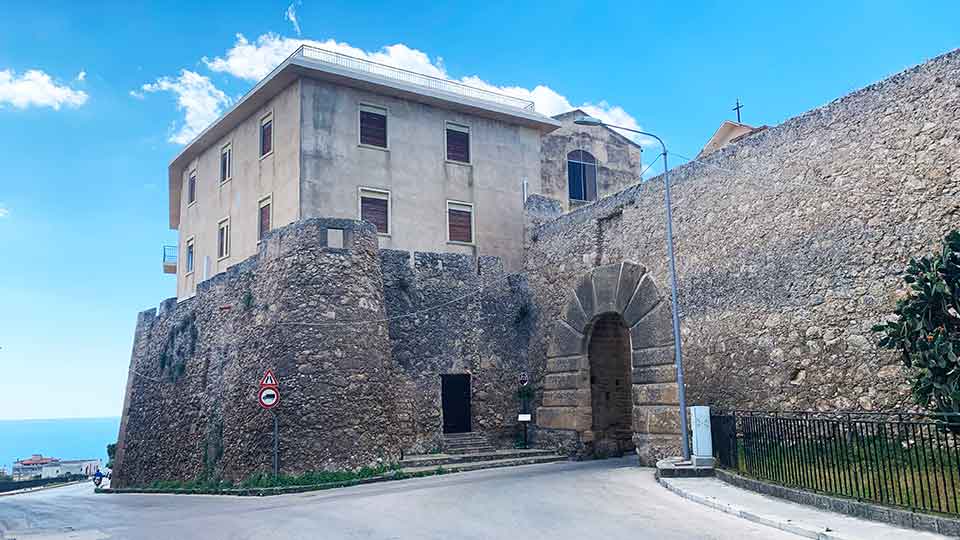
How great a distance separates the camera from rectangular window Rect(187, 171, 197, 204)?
93.1 ft

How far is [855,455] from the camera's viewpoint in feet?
33.0

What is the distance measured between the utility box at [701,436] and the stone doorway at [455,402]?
834cm

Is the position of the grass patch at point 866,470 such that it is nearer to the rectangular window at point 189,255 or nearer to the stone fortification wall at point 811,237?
the stone fortification wall at point 811,237

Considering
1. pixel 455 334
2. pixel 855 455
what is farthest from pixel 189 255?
pixel 855 455

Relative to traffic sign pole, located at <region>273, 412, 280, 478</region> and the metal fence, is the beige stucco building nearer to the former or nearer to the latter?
traffic sign pole, located at <region>273, 412, 280, 478</region>

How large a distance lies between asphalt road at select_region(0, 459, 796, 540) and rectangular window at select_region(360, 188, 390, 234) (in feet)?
26.3

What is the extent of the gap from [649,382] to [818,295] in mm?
4486

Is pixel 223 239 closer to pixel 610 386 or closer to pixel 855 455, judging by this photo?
pixel 610 386

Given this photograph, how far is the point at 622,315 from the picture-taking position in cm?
1820

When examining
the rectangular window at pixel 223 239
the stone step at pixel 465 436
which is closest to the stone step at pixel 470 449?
the stone step at pixel 465 436

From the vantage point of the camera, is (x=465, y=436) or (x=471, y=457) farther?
(x=465, y=436)

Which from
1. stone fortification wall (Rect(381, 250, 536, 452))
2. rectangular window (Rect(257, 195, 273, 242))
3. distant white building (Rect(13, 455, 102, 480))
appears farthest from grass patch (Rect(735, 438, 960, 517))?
distant white building (Rect(13, 455, 102, 480))

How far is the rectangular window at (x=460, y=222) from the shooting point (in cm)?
2361

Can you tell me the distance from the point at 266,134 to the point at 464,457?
36.4ft
